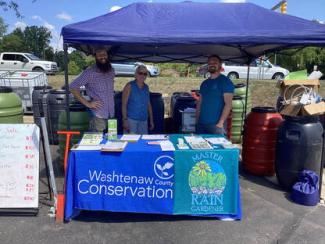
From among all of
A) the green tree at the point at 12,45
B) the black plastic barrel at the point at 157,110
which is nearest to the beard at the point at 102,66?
the black plastic barrel at the point at 157,110

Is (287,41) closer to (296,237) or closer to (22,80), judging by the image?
(296,237)

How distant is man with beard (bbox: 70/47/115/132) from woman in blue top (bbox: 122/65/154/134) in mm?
241

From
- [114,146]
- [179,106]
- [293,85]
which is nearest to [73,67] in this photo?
[179,106]

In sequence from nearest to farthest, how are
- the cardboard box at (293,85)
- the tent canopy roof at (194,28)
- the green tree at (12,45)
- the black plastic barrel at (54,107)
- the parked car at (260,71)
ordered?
the tent canopy roof at (194,28), the cardboard box at (293,85), the black plastic barrel at (54,107), the parked car at (260,71), the green tree at (12,45)

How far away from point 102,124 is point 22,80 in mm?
6672

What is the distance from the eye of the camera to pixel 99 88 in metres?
4.40

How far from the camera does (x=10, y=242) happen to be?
3355 millimetres

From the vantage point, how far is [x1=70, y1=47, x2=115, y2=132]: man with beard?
4.33 m

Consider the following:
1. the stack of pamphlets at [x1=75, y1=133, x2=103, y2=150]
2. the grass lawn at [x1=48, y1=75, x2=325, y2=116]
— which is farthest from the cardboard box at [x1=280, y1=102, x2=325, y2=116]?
the grass lawn at [x1=48, y1=75, x2=325, y2=116]

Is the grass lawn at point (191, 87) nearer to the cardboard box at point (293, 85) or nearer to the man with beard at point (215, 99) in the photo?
the cardboard box at point (293, 85)

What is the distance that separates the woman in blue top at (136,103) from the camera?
183 inches

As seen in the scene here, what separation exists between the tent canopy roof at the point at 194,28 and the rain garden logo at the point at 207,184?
145 cm

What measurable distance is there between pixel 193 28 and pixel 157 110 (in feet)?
7.17

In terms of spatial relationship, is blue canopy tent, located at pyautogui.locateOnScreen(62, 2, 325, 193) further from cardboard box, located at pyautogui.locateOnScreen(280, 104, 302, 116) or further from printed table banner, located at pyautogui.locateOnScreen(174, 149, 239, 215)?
printed table banner, located at pyautogui.locateOnScreen(174, 149, 239, 215)
